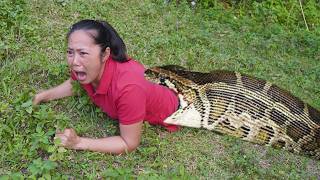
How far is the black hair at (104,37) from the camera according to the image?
3.33 metres

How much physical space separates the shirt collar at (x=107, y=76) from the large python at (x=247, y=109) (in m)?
0.89

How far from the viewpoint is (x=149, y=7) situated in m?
6.14

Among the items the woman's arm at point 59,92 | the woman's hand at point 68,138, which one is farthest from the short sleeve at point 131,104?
the woman's arm at point 59,92

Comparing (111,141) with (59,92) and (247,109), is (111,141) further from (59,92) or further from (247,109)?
(247,109)

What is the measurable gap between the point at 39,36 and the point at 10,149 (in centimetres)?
177

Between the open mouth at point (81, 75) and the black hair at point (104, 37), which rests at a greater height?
the black hair at point (104, 37)

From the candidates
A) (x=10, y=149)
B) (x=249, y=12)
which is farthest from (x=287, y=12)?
(x=10, y=149)

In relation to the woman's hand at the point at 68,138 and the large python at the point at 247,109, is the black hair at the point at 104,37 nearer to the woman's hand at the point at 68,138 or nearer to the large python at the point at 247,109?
the woman's hand at the point at 68,138

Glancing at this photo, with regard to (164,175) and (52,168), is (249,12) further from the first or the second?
(52,168)


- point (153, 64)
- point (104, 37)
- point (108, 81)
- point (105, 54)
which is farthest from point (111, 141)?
point (153, 64)

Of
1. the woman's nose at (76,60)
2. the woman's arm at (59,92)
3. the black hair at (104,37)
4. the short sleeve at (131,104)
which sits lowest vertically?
the woman's arm at (59,92)

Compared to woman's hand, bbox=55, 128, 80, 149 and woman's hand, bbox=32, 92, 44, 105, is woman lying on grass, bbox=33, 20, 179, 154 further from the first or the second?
woman's hand, bbox=32, 92, 44, 105

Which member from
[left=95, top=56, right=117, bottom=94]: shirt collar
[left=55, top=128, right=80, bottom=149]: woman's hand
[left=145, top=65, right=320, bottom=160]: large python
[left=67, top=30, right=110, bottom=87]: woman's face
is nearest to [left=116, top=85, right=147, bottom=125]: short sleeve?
[left=95, top=56, right=117, bottom=94]: shirt collar

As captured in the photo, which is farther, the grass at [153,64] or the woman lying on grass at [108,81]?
the grass at [153,64]
